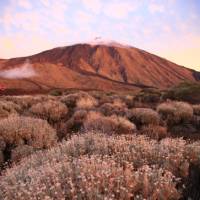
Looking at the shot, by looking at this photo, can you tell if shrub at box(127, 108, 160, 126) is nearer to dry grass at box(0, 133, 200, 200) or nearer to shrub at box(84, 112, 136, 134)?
shrub at box(84, 112, 136, 134)

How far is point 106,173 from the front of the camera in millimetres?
4168

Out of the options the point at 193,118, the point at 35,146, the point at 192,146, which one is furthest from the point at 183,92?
the point at 192,146

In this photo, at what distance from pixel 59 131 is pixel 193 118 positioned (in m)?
5.27

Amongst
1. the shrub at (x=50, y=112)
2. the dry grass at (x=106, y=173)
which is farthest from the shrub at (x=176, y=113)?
the dry grass at (x=106, y=173)

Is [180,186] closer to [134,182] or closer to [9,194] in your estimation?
A: [134,182]

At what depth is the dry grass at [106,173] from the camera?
4.09 metres

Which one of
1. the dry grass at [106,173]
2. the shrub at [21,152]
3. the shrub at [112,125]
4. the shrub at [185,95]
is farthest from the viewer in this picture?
the shrub at [185,95]

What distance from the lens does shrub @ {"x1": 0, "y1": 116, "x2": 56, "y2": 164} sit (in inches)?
351

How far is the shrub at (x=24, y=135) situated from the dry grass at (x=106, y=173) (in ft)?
8.40

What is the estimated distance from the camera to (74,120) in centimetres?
1355

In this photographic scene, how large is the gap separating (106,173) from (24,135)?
5.40 meters

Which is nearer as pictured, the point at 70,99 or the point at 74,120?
the point at 74,120

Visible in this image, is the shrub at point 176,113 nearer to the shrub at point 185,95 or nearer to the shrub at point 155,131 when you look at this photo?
the shrub at point 155,131

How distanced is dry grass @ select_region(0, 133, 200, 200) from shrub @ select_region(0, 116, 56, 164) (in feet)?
8.40
